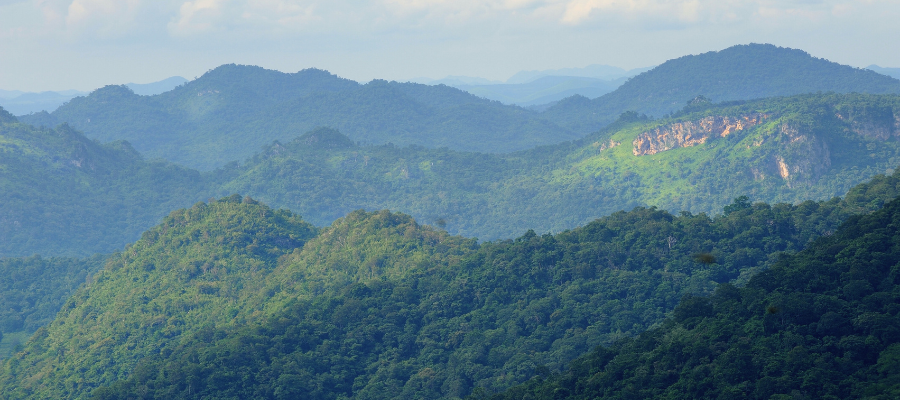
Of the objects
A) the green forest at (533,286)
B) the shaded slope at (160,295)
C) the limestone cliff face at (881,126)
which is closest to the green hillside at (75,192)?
the green forest at (533,286)

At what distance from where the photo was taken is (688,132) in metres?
122

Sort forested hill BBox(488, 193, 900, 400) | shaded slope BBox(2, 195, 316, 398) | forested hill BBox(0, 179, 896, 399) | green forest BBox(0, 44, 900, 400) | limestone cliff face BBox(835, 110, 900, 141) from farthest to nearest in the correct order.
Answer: limestone cliff face BBox(835, 110, 900, 141)
shaded slope BBox(2, 195, 316, 398)
forested hill BBox(0, 179, 896, 399)
green forest BBox(0, 44, 900, 400)
forested hill BBox(488, 193, 900, 400)

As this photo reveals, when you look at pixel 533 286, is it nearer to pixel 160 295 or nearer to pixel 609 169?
pixel 160 295

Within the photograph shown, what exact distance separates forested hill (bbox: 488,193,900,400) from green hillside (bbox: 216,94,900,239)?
5447 centimetres

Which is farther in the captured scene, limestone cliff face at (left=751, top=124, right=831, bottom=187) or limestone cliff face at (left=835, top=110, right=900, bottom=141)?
limestone cliff face at (left=835, top=110, right=900, bottom=141)

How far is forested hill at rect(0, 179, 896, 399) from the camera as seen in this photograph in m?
47.6

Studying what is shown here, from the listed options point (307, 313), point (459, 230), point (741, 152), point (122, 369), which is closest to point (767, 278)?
point (307, 313)

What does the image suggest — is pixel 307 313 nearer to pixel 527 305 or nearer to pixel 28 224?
pixel 527 305

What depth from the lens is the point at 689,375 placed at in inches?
1382

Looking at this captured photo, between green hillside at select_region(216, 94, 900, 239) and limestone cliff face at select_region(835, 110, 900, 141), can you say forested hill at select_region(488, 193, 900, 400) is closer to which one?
green hillside at select_region(216, 94, 900, 239)

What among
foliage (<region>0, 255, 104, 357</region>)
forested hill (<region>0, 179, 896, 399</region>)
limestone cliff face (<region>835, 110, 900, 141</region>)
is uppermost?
limestone cliff face (<region>835, 110, 900, 141</region>)

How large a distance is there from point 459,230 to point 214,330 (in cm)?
7430

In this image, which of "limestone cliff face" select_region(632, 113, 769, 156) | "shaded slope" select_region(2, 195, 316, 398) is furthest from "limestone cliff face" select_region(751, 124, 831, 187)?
"shaded slope" select_region(2, 195, 316, 398)

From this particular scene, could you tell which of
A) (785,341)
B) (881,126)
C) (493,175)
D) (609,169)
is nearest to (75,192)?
(493,175)
